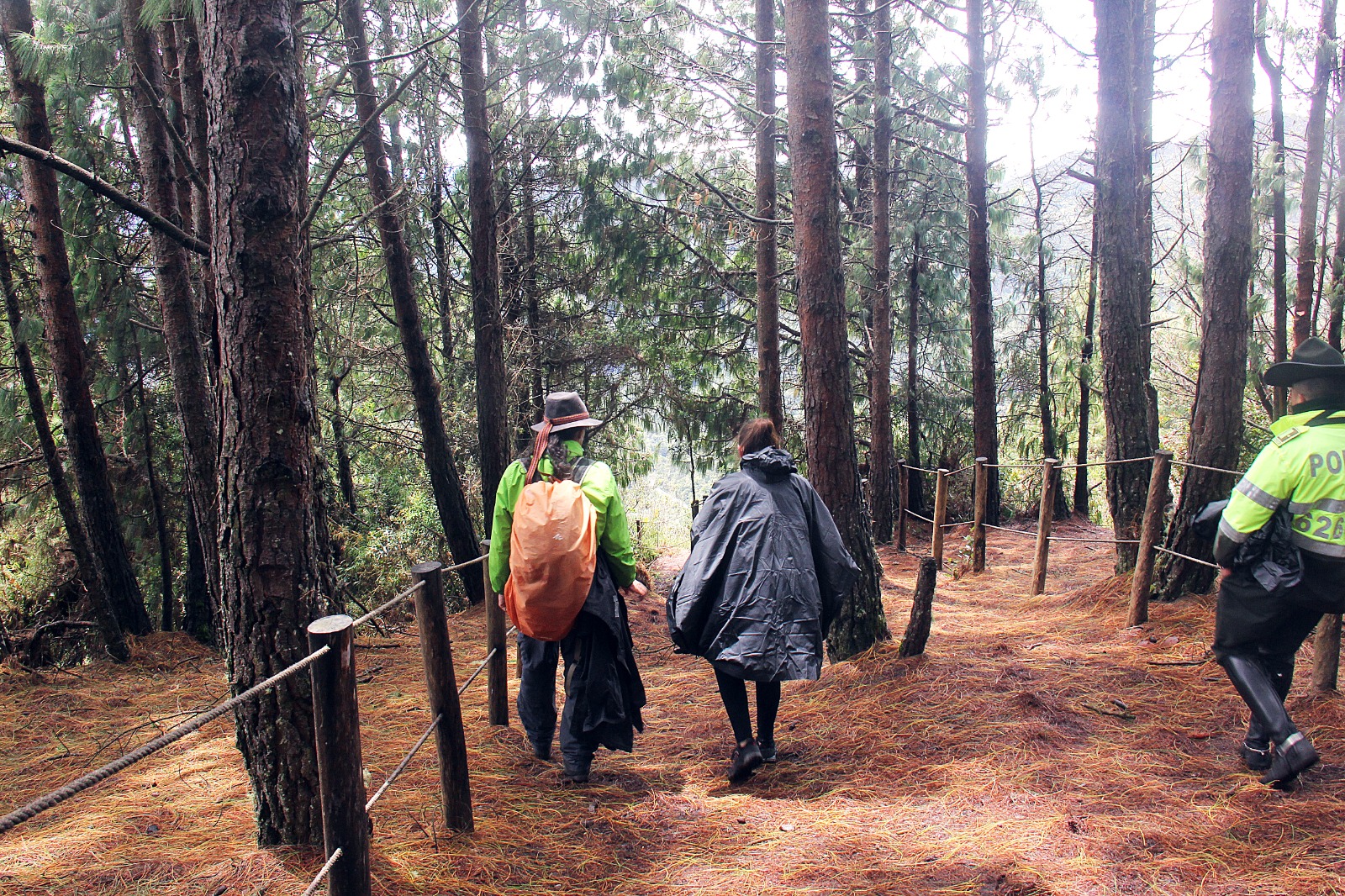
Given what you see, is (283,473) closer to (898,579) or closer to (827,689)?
(827,689)

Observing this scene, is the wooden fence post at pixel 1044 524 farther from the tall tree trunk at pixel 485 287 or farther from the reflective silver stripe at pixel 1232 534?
the tall tree trunk at pixel 485 287

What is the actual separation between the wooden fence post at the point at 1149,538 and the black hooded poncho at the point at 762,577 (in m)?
2.96

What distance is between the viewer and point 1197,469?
5.81 metres

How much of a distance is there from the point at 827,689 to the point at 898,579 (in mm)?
5220

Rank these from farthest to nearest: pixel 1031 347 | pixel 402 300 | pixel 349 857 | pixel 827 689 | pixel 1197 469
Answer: pixel 1031 347 < pixel 402 300 < pixel 1197 469 < pixel 827 689 < pixel 349 857

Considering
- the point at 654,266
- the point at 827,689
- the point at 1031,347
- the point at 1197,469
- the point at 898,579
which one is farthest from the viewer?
the point at 1031,347

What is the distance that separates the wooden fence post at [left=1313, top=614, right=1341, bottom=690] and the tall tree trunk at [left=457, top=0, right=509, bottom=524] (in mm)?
6967

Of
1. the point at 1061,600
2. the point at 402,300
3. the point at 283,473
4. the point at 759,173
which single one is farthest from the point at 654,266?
the point at 283,473

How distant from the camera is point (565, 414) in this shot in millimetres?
4000

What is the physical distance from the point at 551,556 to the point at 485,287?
573 cm

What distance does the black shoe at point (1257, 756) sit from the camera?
11.4 feet

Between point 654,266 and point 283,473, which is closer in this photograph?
point 283,473

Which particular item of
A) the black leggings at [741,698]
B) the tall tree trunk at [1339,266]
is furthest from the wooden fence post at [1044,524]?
the tall tree trunk at [1339,266]

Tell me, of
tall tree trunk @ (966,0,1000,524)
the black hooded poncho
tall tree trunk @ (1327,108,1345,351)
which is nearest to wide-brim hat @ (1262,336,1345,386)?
the black hooded poncho
